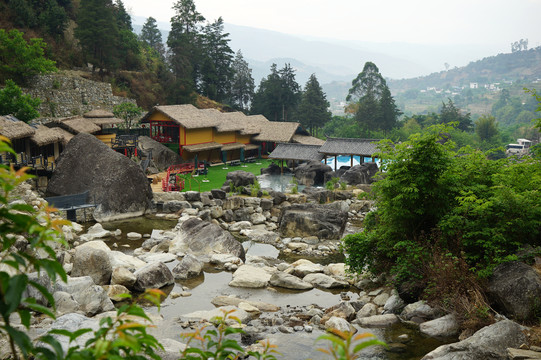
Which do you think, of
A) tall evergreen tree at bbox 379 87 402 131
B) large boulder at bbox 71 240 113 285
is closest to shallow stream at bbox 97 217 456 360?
large boulder at bbox 71 240 113 285

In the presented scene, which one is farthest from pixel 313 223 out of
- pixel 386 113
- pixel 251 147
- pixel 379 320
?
pixel 386 113

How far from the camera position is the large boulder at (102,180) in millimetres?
21547

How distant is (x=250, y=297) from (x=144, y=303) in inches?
110

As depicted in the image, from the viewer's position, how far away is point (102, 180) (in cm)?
2172

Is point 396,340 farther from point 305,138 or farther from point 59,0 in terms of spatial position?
point 59,0

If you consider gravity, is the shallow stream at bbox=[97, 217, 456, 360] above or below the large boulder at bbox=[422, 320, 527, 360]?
below

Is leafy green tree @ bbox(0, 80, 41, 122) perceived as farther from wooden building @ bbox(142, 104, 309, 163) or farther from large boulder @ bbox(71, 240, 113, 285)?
large boulder @ bbox(71, 240, 113, 285)

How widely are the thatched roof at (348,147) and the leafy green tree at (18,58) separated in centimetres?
2092

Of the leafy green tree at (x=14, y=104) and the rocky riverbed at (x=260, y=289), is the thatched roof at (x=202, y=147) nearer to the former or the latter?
the leafy green tree at (x=14, y=104)

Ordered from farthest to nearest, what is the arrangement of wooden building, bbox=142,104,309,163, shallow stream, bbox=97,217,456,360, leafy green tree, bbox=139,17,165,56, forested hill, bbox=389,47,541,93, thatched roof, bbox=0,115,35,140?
forested hill, bbox=389,47,541,93, leafy green tree, bbox=139,17,165,56, wooden building, bbox=142,104,309,163, thatched roof, bbox=0,115,35,140, shallow stream, bbox=97,217,456,360

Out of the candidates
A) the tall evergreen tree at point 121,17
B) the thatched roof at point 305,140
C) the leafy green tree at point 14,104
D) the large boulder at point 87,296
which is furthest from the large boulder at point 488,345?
the tall evergreen tree at point 121,17

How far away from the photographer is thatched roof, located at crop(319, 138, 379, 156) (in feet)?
118

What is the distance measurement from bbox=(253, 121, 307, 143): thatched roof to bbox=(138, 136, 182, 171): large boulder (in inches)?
364

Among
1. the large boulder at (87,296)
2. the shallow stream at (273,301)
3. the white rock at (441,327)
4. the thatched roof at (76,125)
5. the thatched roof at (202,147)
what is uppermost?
the thatched roof at (76,125)
